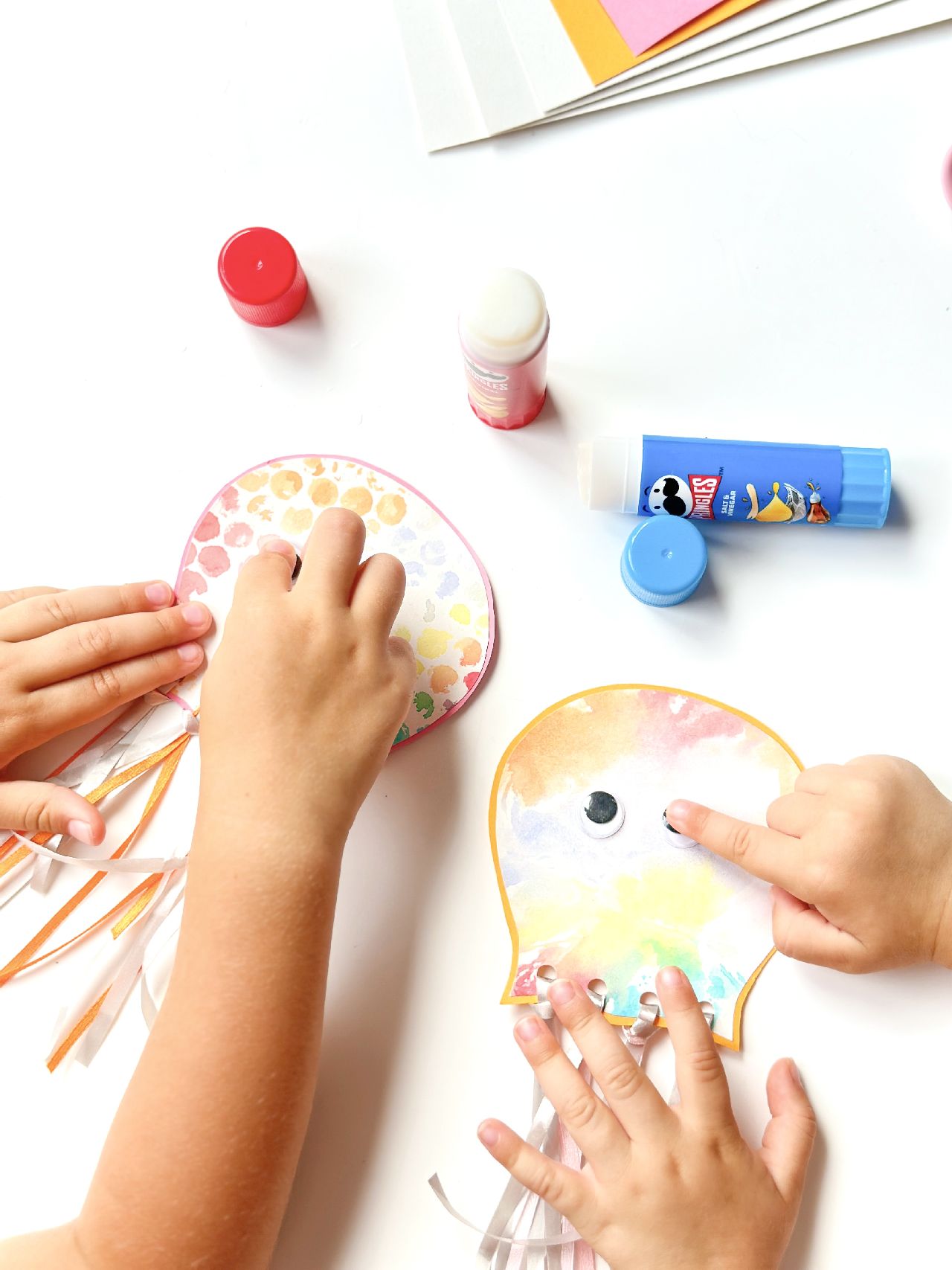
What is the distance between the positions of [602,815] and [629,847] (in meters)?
0.03

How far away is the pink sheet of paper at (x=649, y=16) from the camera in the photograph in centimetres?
69

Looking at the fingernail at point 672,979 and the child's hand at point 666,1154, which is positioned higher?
the fingernail at point 672,979

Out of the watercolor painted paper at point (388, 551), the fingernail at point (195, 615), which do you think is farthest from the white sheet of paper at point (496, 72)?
the fingernail at point (195, 615)

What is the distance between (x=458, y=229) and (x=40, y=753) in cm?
51

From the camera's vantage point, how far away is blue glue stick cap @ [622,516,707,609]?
2.09 ft

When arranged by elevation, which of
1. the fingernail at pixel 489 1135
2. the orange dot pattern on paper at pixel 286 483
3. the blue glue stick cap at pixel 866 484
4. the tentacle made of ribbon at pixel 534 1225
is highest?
the orange dot pattern on paper at pixel 286 483

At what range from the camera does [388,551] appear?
2.24 feet

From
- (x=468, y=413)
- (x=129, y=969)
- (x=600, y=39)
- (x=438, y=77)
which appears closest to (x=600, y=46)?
(x=600, y=39)

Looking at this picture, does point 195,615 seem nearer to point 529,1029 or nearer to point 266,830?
point 266,830

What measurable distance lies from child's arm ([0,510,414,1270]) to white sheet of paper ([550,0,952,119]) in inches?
16.9

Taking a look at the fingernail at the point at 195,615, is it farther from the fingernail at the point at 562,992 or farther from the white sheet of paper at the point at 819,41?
the white sheet of paper at the point at 819,41

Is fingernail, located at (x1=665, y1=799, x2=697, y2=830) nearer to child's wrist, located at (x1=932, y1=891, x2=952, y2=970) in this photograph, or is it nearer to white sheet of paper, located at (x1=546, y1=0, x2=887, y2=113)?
child's wrist, located at (x1=932, y1=891, x2=952, y2=970)

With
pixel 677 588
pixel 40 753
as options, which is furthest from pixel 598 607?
pixel 40 753

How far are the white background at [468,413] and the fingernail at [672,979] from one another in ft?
0.21
